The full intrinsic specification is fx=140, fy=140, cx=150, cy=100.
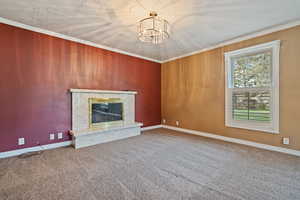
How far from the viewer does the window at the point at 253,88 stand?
2.88 m

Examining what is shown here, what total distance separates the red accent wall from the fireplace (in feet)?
1.35

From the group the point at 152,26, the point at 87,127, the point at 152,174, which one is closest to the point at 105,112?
the point at 87,127

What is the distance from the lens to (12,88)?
262cm

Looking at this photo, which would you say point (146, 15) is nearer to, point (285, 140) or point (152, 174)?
point (152, 174)

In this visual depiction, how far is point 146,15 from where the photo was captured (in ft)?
7.90

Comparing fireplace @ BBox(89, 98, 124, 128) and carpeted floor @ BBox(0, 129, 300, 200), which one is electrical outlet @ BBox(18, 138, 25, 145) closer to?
carpeted floor @ BBox(0, 129, 300, 200)

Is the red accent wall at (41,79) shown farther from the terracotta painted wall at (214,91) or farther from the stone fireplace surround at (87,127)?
the terracotta painted wall at (214,91)

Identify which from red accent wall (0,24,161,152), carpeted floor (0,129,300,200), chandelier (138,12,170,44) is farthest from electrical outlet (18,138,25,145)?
chandelier (138,12,170,44)

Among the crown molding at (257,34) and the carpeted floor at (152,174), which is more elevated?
the crown molding at (257,34)

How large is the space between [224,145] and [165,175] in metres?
1.95

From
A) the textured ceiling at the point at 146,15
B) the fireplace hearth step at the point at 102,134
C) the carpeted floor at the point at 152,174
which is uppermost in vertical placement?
the textured ceiling at the point at 146,15

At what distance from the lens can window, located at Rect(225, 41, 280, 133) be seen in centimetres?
288

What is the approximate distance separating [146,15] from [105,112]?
2.49 meters

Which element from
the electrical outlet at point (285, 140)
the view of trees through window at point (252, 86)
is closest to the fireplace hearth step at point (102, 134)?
the view of trees through window at point (252, 86)
